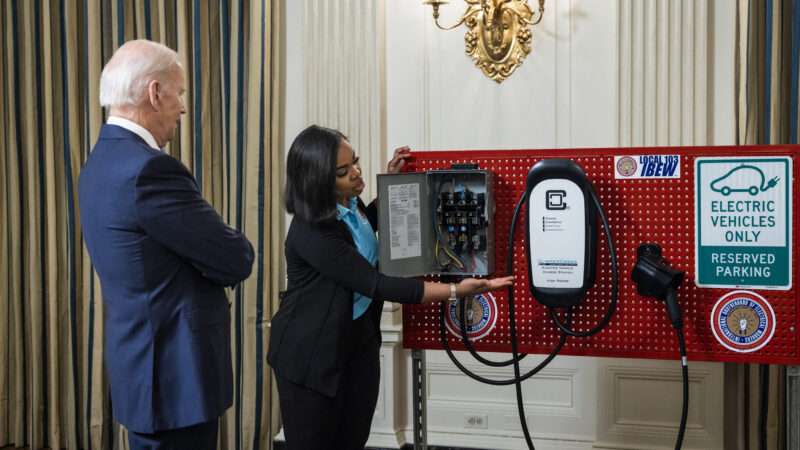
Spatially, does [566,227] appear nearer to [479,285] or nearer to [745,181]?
[479,285]

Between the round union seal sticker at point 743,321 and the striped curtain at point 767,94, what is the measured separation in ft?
3.45

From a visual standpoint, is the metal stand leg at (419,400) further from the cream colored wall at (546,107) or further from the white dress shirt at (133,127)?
the cream colored wall at (546,107)

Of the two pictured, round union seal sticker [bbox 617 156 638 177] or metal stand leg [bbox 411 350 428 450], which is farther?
metal stand leg [bbox 411 350 428 450]

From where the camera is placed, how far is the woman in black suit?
1996 mm

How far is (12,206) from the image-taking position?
3.65 meters

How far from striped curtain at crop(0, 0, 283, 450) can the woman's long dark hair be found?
55.5 inches

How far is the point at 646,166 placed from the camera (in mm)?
2025

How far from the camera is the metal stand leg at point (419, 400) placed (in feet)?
7.31

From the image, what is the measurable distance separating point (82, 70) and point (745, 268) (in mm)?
2823

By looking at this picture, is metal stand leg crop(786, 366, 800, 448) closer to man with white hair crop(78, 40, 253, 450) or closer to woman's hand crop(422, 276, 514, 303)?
woman's hand crop(422, 276, 514, 303)

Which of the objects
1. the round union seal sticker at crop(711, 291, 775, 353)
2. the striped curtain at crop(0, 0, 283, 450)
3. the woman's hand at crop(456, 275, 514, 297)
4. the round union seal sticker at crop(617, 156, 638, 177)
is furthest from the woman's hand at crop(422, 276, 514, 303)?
the striped curtain at crop(0, 0, 283, 450)

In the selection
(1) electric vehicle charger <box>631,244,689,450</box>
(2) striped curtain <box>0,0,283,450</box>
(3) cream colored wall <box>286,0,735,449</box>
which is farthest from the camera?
(2) striped curtain <box>0,0,283,450</box>

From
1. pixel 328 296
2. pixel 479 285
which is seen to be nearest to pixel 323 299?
pixel 328 296

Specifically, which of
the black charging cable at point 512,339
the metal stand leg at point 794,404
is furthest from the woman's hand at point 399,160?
the metal stand leg at point 794,404
